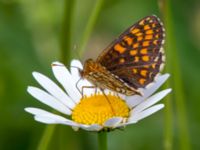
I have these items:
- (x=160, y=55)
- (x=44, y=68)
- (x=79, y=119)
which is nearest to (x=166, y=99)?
(x=160, y=55)

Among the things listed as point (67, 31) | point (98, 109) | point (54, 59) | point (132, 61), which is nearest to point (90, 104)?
point (98, 109)

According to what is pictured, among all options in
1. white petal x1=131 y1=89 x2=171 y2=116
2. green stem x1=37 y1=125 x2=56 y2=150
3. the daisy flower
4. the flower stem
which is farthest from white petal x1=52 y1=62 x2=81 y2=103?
the flower stem

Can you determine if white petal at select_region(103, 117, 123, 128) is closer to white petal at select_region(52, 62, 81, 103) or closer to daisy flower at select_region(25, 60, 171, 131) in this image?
daisy flower at select_region(25, 60, 171, 131)

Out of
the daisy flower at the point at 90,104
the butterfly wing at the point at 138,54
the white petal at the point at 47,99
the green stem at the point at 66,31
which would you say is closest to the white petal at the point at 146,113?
the daisy flower at the point at 90,104

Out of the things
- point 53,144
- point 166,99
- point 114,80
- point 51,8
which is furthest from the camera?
point 51,8
